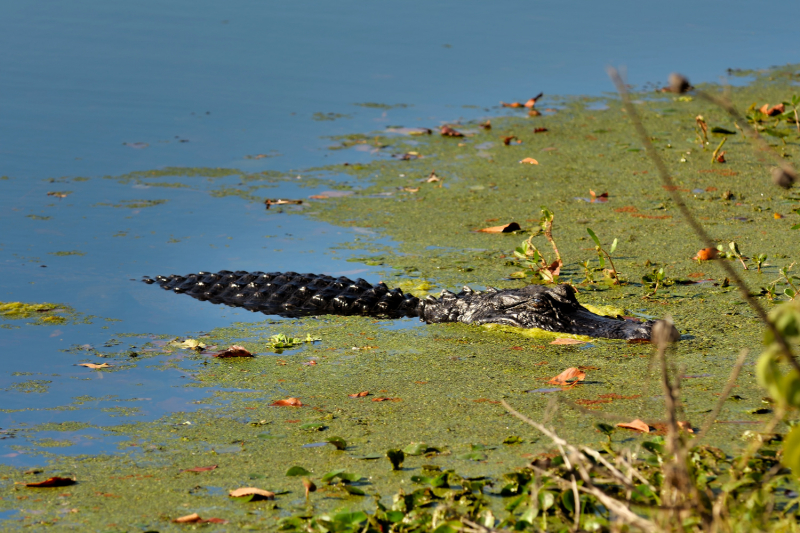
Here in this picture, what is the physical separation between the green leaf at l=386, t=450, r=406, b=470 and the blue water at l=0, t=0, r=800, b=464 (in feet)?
3.81

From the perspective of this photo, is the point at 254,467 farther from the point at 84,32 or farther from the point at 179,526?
the point at 84,32

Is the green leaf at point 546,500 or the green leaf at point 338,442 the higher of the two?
the green leaf at point 546,500

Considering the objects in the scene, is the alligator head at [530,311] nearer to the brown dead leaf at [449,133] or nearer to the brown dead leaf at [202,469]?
the brown dead leaf at [202,469]

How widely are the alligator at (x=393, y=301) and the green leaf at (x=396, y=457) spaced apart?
176cm

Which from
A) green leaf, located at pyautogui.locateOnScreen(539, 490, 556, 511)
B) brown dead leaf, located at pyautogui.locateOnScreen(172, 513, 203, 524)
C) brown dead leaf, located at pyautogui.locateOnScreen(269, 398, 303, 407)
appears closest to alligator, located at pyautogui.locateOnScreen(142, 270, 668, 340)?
brown dead leaf, located at pyautogui.locateOnScreen(269, 398, 303, 407)

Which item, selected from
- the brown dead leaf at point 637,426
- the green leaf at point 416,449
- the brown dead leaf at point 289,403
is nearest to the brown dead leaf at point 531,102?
the brown dead leaf at point 289,403

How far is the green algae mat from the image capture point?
2301 millimetres

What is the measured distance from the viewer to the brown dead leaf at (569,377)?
3160 mm

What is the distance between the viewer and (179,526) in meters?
2.06

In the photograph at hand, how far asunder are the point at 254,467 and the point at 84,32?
30.9 feet

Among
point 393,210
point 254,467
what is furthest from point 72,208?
point 254,467

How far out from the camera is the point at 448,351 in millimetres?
3873

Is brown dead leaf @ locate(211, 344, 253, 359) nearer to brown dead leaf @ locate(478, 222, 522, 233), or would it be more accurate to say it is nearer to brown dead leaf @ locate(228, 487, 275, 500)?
brown dead leaf @ locate(228, 487, 275, 500)

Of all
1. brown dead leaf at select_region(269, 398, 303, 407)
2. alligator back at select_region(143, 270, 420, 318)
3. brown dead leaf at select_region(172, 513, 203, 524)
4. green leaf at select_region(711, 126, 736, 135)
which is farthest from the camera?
green leaf at select_region(711, 126, 736, 135)
